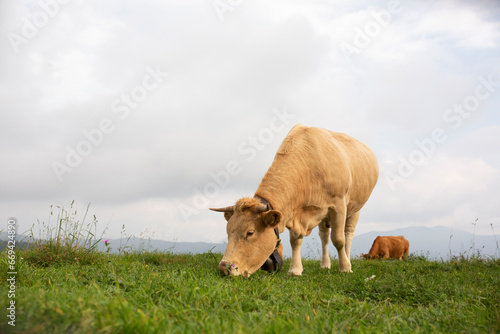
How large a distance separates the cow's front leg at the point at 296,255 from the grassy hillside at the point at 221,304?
0.75 meters

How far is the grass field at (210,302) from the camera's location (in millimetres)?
2631

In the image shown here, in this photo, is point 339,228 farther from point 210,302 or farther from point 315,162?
point 210,302

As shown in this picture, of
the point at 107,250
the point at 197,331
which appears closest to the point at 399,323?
the point at 197,331

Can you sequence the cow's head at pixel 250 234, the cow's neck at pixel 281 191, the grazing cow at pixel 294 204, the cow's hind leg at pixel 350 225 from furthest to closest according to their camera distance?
1. the cow's hind leg at pixel 350 225
2. the cow's neck at pixel 281 191
3. the grazing cow at pixel 294 204
4. the cow's head at pixel 250 234

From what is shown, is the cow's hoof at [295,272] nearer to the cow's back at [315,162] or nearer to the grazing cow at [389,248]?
the cow's back at [315,162]

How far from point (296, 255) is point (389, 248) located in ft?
25.6

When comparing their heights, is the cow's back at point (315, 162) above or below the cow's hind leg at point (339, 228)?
above

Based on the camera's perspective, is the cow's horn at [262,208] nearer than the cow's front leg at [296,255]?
Yes

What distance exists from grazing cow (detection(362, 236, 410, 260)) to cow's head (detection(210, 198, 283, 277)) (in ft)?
27.9

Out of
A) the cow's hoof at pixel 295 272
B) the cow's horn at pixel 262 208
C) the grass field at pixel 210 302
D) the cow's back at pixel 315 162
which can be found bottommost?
the cow's hoof at pixel 295 272

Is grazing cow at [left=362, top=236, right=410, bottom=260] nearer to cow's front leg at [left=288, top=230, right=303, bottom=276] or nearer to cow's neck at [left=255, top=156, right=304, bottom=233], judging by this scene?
cow's front leg at [left=288, top=230, right=303, bottom=276]

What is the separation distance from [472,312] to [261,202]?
3.33 metres

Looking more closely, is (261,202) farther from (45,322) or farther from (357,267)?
(45,322)

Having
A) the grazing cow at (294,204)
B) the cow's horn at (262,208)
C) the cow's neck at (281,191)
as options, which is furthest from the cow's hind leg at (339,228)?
the cow's horn at (262,208)
